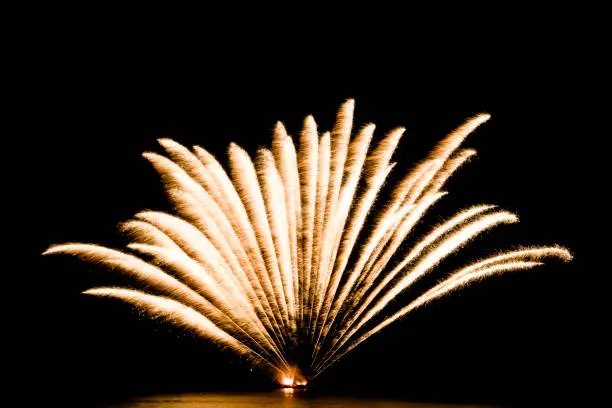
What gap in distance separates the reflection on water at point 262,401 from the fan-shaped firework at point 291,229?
184cm

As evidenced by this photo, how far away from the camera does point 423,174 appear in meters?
18.8

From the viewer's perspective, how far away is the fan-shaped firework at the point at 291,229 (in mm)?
18828

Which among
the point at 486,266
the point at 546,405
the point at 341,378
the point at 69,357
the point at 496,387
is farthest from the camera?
the point at 69,357

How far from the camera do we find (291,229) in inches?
747

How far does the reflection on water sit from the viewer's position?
17.8 m

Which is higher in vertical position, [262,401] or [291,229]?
[291,229]

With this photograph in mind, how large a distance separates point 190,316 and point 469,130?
28.6 feet

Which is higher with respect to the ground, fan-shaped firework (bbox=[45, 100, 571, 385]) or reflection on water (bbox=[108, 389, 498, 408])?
fan-shaped firework (bbox=[45, 100, 571, 385])

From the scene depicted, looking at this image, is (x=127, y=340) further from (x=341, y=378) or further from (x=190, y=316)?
(x=190, y=316)

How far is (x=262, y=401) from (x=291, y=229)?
452 cm

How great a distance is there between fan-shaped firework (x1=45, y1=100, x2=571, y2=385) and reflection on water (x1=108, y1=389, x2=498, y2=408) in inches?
72.5

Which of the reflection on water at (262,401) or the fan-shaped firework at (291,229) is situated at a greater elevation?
the fan-shaped firework at (291,229)

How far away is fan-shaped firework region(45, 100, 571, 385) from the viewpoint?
18.8 metres

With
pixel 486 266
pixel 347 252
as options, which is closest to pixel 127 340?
pixel 347 252
